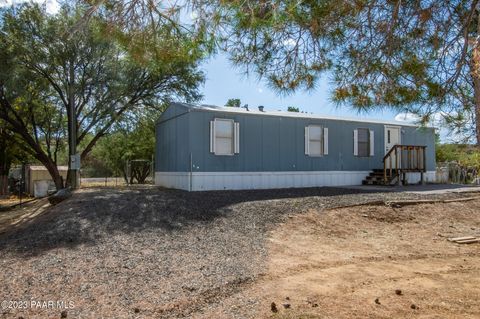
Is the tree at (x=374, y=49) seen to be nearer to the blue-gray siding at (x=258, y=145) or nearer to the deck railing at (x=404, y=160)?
the blue-gray siding at (x=258, y=145)

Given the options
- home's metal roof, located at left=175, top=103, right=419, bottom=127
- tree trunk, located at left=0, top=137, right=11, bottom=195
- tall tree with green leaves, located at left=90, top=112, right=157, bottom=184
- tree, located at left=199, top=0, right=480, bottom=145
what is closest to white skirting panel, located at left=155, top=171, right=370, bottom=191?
home's metal roof, located at left=175, top=103, right=419, bottom=127

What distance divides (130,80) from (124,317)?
38.1 ft

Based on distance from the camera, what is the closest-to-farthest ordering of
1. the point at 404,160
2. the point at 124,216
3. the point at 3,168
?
the point at 124,216 < the point at 404,160 < the point at 3,168

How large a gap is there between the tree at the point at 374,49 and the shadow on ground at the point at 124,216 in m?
3.26

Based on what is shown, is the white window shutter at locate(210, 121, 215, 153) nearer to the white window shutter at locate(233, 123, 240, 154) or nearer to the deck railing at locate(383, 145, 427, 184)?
the white window shutter at locate(233, 123, 240, 154)

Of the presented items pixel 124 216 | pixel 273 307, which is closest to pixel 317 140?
pixel 124 216

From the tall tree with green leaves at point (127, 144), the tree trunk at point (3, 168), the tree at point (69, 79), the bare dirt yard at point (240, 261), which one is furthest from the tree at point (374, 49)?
the tree trunk at point (3, 168)

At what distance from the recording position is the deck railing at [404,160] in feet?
46.7

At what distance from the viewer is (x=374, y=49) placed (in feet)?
15.5

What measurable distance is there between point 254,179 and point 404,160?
628 cm

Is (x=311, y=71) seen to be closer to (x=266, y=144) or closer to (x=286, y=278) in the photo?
(x=286, y=278)

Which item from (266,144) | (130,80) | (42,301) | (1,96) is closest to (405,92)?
(42,301)

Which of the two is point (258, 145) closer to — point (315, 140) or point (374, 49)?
point (315, 140)

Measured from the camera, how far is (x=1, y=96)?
13.4 metres
